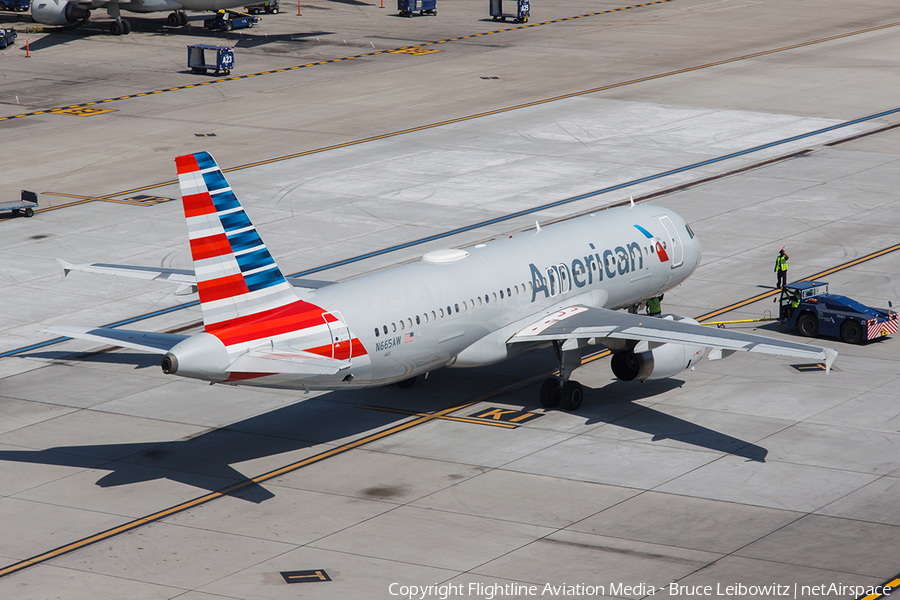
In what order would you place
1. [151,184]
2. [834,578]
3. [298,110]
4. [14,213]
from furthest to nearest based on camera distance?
[298,110] < [151,184] < [14,213] < [834,578]

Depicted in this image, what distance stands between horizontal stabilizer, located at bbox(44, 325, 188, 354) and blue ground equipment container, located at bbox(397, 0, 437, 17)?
8317 cm

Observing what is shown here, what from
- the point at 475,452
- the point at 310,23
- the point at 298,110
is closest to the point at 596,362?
the point at 475,452

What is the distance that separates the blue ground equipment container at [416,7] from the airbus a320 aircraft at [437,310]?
73.3 metres

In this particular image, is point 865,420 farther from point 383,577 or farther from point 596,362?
point 383,577

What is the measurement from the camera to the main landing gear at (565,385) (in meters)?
33.2

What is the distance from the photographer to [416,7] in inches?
4267

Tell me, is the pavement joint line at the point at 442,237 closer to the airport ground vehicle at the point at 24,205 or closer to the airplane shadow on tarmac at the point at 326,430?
the airport ground vehicle at the point at 24,205

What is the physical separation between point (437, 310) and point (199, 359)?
299 inches

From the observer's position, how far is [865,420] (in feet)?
104

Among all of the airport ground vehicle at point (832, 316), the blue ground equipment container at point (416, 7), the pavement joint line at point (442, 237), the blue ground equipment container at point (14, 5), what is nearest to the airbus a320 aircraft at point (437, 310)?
the airport ground vehicle at point (832, 316)

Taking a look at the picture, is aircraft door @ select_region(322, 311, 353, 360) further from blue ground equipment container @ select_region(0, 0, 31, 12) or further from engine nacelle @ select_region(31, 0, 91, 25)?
blue ground equipment container @ select_region(0, 0, 31, 12)

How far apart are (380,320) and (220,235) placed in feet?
17.4

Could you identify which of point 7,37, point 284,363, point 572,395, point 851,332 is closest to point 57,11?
point 7,37

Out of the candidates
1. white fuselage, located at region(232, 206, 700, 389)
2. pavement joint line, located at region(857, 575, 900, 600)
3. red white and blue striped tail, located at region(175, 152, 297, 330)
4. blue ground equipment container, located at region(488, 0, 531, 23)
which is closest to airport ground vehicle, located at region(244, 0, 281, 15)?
blue ground equipment container, located at region(488, 0, 531, 23)
